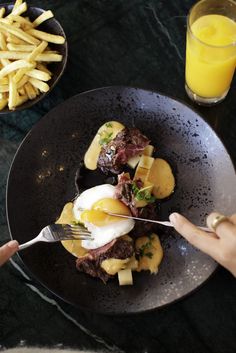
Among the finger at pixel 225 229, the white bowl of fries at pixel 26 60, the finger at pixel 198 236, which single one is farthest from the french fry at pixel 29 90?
the finger at pixel 225 229

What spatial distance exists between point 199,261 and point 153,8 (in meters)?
1.53

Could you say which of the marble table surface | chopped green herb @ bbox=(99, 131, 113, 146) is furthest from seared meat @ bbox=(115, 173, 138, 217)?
the marble table surface

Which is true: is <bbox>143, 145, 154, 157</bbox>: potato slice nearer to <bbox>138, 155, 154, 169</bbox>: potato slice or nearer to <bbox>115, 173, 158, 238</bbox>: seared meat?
<bbox>138, 155, 154, 169</bbox>: potato slice

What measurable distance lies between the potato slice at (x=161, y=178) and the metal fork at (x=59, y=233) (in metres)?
0.41

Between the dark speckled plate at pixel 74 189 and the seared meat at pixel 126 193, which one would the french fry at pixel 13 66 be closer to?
the dark speckled plate at pixel 74 189

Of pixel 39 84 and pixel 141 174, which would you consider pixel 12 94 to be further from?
pixel 141 174

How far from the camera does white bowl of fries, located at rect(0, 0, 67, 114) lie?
238cm

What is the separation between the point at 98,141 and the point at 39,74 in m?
0.45

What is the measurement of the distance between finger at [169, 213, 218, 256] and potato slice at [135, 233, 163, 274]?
381 millimetres

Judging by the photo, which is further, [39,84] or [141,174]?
[39,84]

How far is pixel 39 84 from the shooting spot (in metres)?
2.40

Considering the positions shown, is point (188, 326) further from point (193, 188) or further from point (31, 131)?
point (31, 131)

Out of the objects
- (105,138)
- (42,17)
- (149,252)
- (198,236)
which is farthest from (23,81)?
(198,236)

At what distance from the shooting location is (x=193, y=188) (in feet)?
7.45
